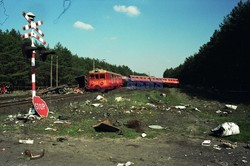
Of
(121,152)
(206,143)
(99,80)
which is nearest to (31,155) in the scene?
(121,152)

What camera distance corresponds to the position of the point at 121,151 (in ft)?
26.1

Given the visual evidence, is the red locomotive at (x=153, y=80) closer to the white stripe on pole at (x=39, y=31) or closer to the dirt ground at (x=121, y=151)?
the white stripe on pole at (x=39, y=31)

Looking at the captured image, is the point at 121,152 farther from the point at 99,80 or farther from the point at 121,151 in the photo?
the point at 99,80

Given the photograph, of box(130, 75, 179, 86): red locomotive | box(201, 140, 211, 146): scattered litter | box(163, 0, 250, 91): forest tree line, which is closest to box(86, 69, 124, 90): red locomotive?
box(130, 75, 179, 86): red locomotive

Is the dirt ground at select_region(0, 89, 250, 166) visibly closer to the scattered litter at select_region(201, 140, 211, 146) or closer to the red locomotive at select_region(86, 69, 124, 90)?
the scattered litter at select_region(201, 140, 211, 146)

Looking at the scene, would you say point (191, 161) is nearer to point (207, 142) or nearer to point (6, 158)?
point (207, 142)

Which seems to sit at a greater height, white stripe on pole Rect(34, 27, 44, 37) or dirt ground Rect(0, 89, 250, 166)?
white stripe on pole Rect(34, 27, 44, 37)

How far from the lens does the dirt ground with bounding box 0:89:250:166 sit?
689 centimetres

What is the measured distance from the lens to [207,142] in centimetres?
895

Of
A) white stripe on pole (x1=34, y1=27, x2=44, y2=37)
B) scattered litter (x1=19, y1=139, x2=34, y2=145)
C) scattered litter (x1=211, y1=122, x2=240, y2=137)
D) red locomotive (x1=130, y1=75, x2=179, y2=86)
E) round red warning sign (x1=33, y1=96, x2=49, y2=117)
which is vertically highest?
white stripe on pole (x1=34, y1=27, x2=44, y2=37)

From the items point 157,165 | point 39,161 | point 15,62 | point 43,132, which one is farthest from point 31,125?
point 15,62

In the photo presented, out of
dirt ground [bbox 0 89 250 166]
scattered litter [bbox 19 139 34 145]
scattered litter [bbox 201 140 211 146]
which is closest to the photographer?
dirt ground [bbox 0 89 250 166]

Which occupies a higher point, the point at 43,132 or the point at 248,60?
the point at 248,60

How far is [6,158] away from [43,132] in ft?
10.6
